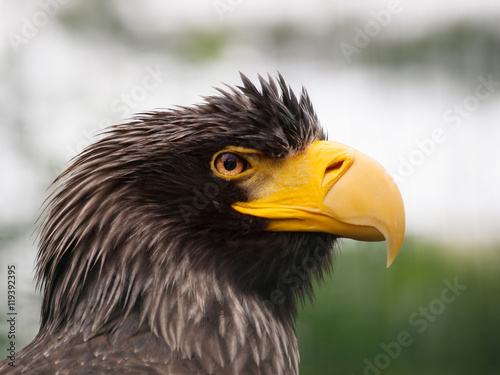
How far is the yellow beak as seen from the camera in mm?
2002

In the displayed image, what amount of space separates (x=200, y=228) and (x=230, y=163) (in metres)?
0.27

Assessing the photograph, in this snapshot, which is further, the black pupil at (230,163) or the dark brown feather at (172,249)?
the black pupil at (230,163)

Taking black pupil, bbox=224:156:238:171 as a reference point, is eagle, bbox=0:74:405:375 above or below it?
below

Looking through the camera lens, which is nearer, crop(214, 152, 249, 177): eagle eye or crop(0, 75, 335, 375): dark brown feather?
crop(0, 75, 335, 375): dark brown feather

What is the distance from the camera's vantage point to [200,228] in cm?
212

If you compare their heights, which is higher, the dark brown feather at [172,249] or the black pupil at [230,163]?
the black pupil at [230,163]

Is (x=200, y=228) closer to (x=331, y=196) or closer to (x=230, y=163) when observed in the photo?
(x=230, y=163)

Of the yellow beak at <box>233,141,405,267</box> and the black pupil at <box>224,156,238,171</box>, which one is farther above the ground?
the black pupil at <box>224,156,238,171</box>

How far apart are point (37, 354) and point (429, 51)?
383cm

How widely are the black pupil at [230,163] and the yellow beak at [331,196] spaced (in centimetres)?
9

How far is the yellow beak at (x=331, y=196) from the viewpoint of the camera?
2.00 m

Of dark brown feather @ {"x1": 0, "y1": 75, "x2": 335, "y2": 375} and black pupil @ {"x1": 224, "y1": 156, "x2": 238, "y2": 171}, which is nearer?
dark brown feather @ {"x1": 0, "y1": 75, "x2": 335, "y2": 375}

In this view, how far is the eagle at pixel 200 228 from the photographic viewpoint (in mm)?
2016

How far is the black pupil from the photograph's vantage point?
2137mm
